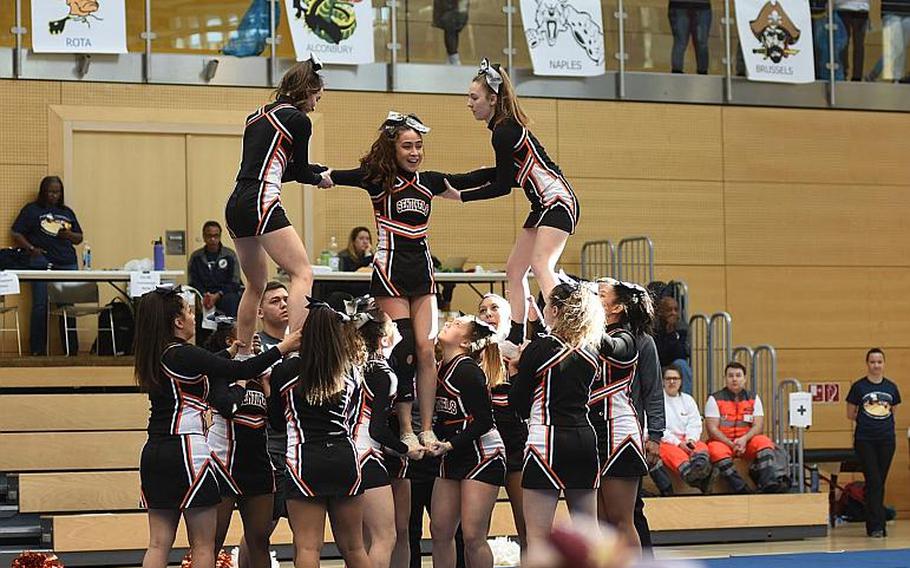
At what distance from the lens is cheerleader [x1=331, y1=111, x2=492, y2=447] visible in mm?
6449

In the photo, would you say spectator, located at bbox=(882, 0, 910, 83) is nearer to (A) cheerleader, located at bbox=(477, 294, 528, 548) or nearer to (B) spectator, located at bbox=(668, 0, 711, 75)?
(B) spectator, located at bbox=(668, 0, 711, 75)

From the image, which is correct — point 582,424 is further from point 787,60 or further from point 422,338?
point 787,60

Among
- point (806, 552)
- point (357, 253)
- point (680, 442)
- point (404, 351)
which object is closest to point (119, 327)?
point (357, 253)

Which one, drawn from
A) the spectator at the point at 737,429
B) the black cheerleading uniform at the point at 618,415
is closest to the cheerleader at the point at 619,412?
the black cheerleading uniform at the point at 618,415

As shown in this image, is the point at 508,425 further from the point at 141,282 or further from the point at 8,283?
the point at 8,283

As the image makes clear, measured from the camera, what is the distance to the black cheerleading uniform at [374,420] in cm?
586

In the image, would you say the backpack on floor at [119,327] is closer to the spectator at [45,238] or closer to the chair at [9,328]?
the spectator at [45,238]

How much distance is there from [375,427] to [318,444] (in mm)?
584

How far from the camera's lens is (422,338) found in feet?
21.4

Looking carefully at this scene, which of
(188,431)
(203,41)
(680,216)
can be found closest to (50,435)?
(203,41)

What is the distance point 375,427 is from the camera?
19.8ft

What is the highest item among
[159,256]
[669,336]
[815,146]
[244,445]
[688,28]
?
[688,28]

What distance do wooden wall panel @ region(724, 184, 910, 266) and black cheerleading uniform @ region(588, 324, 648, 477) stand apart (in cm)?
864

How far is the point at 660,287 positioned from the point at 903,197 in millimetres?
4382
